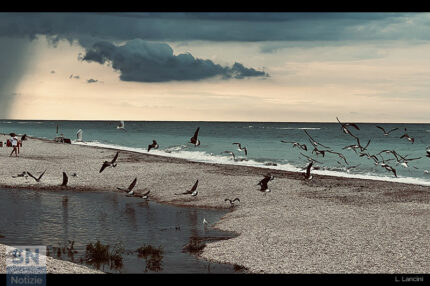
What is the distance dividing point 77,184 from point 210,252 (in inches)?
785

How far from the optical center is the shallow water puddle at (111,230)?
16.2 metres

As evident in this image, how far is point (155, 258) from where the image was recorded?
16.6 m

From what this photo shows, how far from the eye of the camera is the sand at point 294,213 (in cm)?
1612

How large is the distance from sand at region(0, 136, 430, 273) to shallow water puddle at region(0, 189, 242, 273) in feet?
3.97

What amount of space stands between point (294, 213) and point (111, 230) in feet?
30.0

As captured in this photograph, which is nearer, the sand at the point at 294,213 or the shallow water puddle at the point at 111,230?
the sand at the point at 294,213

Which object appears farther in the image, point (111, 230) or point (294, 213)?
point (294, 213)

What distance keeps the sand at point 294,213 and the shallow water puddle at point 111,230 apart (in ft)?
3.97

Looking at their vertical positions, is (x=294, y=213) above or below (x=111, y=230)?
above

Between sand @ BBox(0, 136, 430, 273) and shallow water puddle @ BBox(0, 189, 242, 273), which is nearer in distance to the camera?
sand @ BBox(0, 136, 430, 273)

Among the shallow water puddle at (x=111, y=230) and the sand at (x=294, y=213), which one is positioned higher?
the sand at (x=294, y=213)

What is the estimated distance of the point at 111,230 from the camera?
21.2 metres

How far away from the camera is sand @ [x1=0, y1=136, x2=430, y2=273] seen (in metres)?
16.1

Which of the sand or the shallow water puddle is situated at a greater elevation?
the sand
